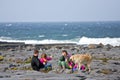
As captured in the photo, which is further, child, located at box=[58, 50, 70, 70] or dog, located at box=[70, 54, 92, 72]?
child, located at box=[58, 50, 70, 70]

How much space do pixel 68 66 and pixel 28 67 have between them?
126 inches

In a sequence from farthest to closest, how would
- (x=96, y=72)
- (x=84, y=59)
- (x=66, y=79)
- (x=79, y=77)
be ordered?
(x=84, y=59) → (x=96, y=72) → (x=79, y=77) → (x=66, y=79)

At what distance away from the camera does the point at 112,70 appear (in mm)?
19938

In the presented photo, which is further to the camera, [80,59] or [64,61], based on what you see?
[64,61]

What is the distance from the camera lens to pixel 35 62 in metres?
19.4

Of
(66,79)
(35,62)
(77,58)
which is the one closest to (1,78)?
(66,79)

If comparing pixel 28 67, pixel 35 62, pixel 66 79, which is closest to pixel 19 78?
pixel 66 79

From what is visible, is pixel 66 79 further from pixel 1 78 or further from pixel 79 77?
pixel 1 78

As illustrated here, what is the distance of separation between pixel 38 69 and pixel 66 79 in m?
4.54

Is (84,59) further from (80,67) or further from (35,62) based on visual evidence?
(35,62)

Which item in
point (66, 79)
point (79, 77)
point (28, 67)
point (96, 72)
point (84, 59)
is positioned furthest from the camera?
point (28, 67)

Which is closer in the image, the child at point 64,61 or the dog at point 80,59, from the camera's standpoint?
the dog at point 80,59

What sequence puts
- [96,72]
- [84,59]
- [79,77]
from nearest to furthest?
[79,77] → [96,72] → [84,59]

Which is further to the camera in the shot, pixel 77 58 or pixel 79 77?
pixel 77 58
